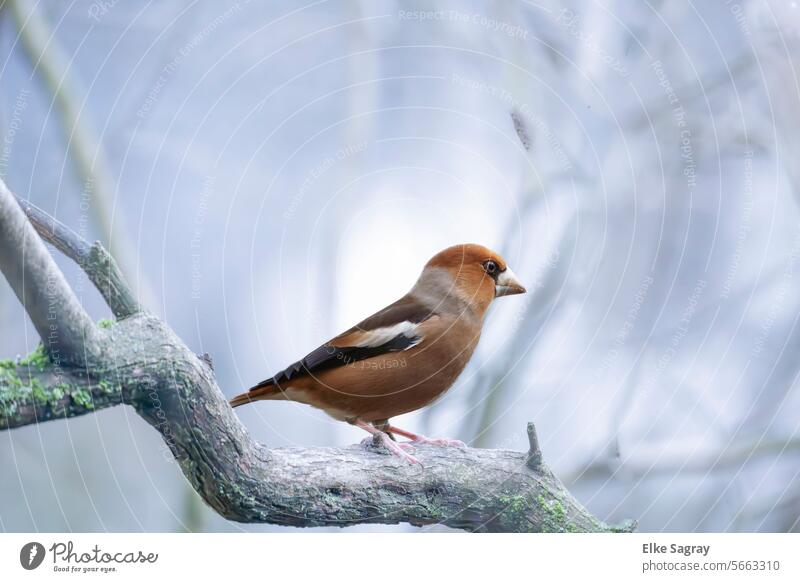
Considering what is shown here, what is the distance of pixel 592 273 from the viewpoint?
1.60 m

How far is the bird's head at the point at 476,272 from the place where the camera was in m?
1.53

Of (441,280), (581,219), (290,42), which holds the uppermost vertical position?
(290,42)

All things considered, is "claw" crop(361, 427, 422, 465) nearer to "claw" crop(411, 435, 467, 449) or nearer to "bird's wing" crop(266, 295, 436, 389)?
"claw" crop(411, 435, 467, 449)

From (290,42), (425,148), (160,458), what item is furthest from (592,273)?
(160,458)

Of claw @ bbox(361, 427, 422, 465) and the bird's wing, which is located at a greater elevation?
the bird's wing

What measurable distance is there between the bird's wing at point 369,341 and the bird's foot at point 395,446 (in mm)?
159

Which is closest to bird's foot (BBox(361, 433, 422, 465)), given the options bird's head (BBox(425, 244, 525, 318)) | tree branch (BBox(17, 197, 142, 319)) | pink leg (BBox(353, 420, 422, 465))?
pink leg (BBox(353, 420, 422, 465))

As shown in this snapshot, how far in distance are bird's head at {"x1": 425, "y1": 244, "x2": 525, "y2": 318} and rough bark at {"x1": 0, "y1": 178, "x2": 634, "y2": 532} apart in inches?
10.6

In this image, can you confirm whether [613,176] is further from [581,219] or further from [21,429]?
[21,429]

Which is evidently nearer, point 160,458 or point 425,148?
point 160,458

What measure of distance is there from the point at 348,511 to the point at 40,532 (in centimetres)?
56

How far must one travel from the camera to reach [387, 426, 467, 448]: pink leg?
5.10 ft

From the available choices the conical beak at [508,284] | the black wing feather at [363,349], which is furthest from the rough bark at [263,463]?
the conical beak at [508,284]

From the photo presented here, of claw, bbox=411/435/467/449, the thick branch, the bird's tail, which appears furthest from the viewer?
claw, bbox=411/435/467/449
